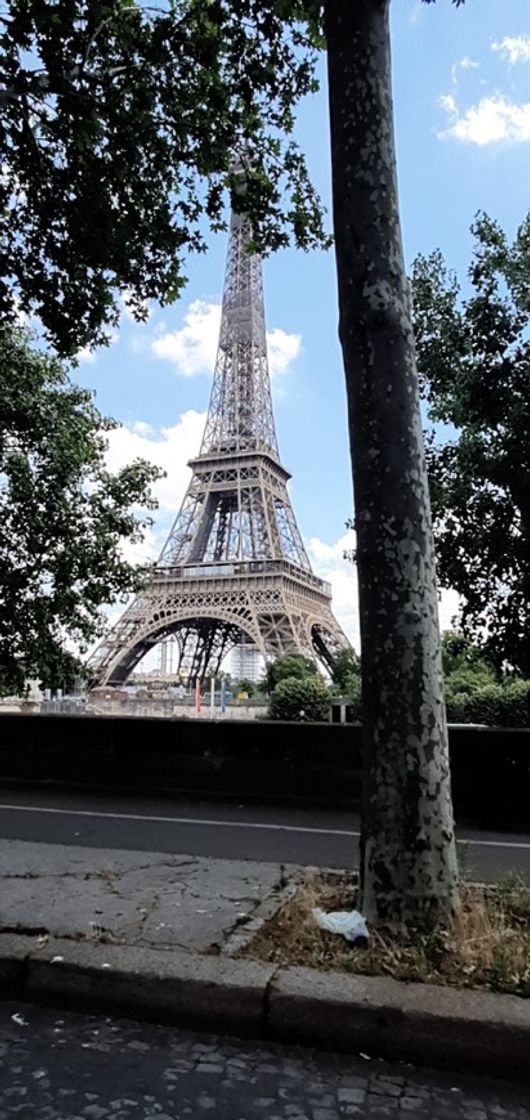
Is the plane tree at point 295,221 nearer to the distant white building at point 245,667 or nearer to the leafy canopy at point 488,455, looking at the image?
the leafy canopy at point 488,455

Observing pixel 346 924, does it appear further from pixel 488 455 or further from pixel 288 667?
pixel 288 667

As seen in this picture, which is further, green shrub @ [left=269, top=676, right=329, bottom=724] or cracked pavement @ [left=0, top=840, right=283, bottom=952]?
green shrub @ [left=269, top=676, right=329, bottom=724]

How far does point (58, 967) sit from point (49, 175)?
7.22 m

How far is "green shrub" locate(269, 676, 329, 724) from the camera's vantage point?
34938 millimetres

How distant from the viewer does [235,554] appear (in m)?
58.9

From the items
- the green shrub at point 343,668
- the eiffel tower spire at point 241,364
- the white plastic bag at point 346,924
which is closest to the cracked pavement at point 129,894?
the white plastic bag at point 346,924

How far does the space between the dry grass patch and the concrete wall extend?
5085 mm

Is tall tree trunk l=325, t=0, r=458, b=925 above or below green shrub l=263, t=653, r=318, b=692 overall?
below

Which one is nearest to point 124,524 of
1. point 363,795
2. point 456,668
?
point 363,795

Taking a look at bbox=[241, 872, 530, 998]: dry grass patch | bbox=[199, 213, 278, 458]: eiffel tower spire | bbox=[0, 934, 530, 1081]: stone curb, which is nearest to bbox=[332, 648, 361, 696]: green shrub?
bbox=[199, 213, 278, 458]: eiffel tower spire

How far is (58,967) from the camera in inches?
144

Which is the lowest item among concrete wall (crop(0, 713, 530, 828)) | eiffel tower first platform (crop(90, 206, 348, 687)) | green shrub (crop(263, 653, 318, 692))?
concrete wall (crop(0, 713, 530, 828))

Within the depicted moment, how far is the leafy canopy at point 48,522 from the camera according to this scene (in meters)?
11.9

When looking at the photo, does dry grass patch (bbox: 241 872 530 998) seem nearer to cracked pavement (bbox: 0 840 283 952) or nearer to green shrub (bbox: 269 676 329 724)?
cracked pavement (bbox: 0 840 283 952)
